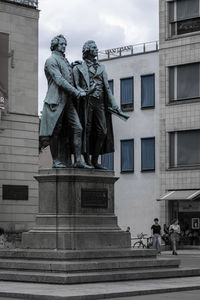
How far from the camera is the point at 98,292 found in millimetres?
18594

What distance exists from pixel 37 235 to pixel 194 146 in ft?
110

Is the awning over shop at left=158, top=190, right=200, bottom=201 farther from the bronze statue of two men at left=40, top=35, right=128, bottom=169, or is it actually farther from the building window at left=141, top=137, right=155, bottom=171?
the bronze statue of two men at left=40, top=35, right=128, bottom=169

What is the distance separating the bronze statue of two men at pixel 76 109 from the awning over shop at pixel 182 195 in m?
29.6

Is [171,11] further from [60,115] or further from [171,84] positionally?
[60,115]

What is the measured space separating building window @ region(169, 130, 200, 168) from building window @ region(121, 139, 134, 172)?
3.89 m

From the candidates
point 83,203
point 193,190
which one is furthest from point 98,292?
point 193,190

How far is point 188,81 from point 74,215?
34.1 m

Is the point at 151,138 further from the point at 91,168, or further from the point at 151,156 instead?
the point at 91,168

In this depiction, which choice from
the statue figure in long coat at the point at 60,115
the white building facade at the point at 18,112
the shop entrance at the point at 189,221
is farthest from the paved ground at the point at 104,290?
the shop entrance at the point at 189,221

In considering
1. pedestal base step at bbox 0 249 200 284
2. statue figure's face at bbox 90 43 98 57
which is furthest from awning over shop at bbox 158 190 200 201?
pedestal base step at bbox 0 249 200 284

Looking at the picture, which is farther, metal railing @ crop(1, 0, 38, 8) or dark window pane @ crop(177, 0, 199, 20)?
dark window pane @ crop(177, 0, 199, 20)

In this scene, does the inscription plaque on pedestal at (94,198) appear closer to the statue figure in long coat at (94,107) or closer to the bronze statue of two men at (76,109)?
the bronze statue of two men at (76,109)

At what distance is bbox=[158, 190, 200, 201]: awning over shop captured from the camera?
178ft

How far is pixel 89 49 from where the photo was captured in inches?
977
